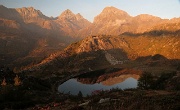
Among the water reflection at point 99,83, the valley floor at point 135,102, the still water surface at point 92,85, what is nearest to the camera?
the valley floor at point 135,102

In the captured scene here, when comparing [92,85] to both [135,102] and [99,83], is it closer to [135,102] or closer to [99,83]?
[99,83]

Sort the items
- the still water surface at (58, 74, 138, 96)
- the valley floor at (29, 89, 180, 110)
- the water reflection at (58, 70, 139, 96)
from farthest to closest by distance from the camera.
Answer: the water reflection at (58, 70, 139, 96), the still water surface at (58, 74, 138, 96), the valley floor at (29, 89, 180, 110)

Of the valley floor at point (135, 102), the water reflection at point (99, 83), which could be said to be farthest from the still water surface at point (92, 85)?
the valley floor at point (135, 102)

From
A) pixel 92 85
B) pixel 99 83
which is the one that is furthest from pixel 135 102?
pixel 99 83

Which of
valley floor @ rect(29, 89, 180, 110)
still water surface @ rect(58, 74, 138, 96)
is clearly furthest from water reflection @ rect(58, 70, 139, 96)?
valley floor @ rect(29, 89, 180, 110)

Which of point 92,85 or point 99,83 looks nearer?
point 92,85

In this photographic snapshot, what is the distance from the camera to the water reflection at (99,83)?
5015 inches

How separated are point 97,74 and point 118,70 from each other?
21476 mm

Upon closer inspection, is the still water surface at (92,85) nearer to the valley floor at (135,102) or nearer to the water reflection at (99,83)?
the water reflection at (99,83)

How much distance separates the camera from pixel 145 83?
242 ft

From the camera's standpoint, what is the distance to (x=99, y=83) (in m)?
145

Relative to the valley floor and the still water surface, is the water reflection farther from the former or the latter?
the valley floor

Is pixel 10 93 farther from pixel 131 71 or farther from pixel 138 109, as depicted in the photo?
pixel 131 71

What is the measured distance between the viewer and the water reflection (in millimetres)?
127375
